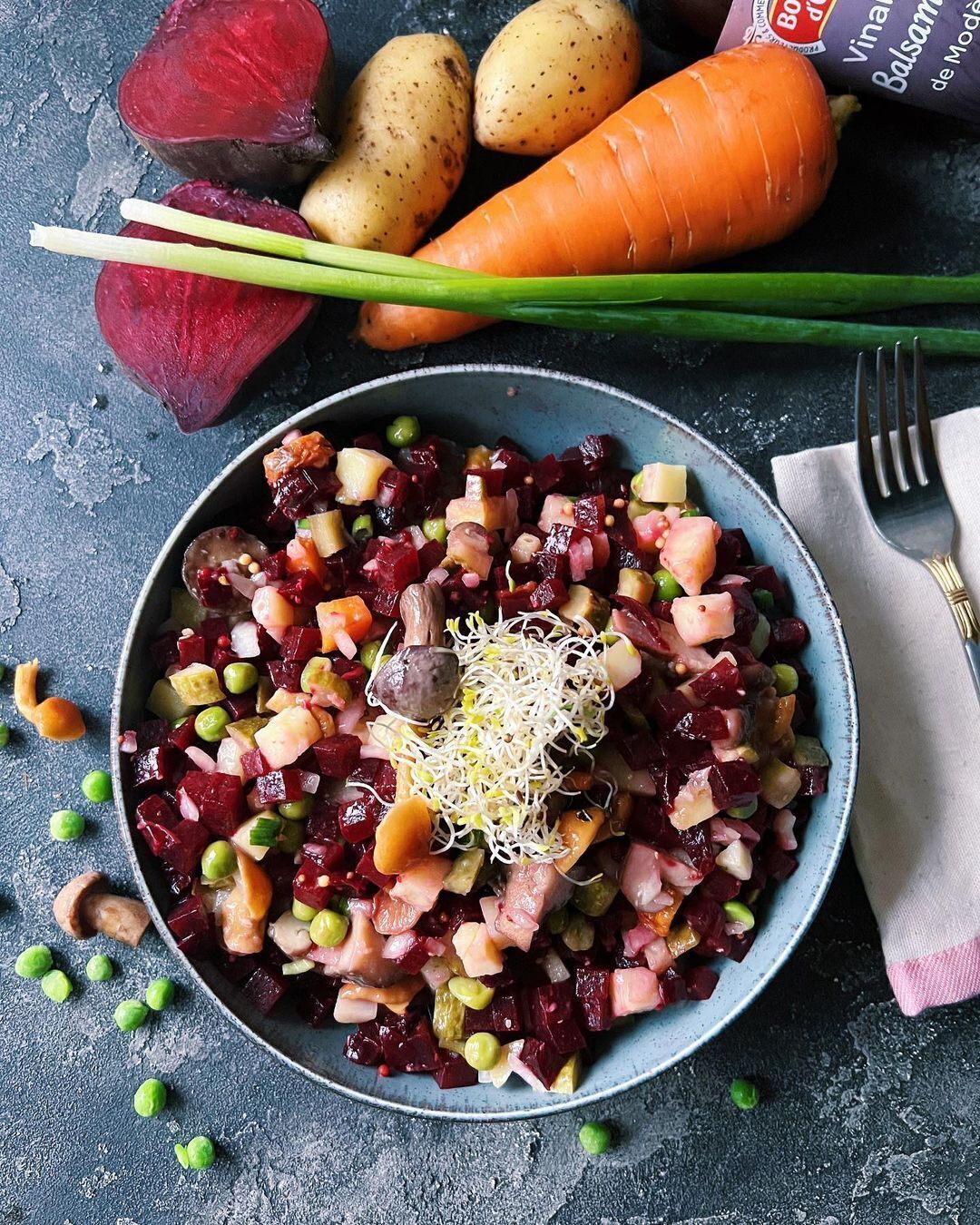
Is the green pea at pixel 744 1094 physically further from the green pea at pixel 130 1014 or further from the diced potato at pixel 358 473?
the diced potato at pixel 358 473

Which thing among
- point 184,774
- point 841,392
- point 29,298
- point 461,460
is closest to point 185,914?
point 184,774

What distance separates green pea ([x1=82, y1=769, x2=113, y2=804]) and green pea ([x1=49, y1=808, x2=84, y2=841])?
0.22 ft

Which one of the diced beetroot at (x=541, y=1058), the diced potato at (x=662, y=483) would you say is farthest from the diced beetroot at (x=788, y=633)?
the diced beetroot at (x=541, y=1058)

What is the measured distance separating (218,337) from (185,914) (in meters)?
1.49

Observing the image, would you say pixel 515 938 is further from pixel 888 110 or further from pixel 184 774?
pixel 888 110

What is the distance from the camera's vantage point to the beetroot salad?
221cm

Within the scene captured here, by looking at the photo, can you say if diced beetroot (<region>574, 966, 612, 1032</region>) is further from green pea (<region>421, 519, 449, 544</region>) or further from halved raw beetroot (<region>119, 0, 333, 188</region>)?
halved raw beetroot (<region>119, 0, 333, 188</region>)

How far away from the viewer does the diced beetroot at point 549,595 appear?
233 cm

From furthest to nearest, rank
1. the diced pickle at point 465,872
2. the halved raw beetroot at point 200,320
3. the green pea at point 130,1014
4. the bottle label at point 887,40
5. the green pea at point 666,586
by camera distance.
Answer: the green pea at point 130,1014 < the halved raw beetroot at point 200,320 < the bottle label at point 887,40 < the green pea at point 666,586 < the diced pickle at point 465,872

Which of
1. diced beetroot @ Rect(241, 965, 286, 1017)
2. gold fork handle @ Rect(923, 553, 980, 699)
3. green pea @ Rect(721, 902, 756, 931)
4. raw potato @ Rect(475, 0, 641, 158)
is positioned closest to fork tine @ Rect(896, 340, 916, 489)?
gold fork handle @ Rect(923, 553, 980, 699)

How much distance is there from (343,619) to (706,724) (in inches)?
34.1

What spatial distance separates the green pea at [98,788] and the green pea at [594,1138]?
161cm

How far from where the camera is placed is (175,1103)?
2822 millimetres

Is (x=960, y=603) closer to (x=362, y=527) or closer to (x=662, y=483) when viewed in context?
(x=662, y=483)
